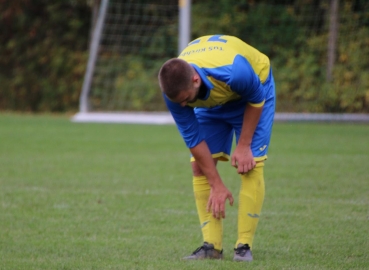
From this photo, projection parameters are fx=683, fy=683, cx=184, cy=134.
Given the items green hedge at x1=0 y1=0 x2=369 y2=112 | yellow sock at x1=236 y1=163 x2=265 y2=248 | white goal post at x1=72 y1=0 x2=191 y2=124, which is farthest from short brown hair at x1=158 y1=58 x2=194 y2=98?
white goal post at x1=72 y1=0 x2=191 y2=124

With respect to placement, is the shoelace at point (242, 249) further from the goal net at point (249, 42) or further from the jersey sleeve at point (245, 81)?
the goal net at point (249, 42)

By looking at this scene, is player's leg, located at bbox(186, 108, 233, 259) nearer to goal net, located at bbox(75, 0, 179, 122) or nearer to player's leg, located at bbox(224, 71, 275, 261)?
player's leg, located at bbox(224, 71, 275, 261)

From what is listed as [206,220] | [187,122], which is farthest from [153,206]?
[187,122]

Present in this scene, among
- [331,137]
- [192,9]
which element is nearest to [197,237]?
[331,137]

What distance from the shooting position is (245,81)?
4.03m

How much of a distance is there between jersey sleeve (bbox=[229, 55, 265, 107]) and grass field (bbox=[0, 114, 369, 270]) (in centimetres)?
107

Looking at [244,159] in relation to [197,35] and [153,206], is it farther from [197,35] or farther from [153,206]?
[197,35]

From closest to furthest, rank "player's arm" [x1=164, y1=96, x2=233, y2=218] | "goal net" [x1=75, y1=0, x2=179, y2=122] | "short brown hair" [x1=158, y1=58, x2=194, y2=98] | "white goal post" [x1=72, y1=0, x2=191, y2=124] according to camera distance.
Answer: "short brown hair" [x1=158, y1=58, x2=194, y2=98] → "player's arm" [x1=164, y1=96, x2=233, y2=218] → "white goal post" [x1=72, y1=0, x2=191, y2=124] → "goal net" [x1=75, y1=0, x2=179, y2=122]

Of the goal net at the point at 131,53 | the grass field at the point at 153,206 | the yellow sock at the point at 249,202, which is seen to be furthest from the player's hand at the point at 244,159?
the goal net at the point at 131,53

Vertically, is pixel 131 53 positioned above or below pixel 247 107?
below

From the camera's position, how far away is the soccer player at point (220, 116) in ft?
13.2

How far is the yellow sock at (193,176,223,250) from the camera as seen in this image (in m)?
4.59

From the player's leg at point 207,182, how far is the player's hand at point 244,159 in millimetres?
322

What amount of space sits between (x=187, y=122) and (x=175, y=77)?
19.2 inches
